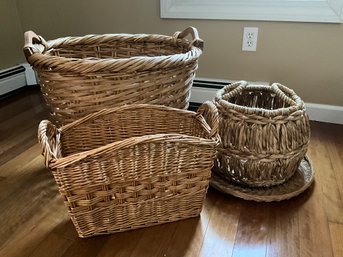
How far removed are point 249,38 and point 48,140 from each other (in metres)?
1.08

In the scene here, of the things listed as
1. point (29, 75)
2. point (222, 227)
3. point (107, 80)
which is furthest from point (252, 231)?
point (29, 75)

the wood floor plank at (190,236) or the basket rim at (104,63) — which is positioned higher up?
the basket rim at (104,63)

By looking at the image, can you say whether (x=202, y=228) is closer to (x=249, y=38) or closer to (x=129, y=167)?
(x=129, y=167)

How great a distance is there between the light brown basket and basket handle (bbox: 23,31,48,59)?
0.24 m

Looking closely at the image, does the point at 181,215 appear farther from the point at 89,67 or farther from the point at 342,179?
the point at 342,179

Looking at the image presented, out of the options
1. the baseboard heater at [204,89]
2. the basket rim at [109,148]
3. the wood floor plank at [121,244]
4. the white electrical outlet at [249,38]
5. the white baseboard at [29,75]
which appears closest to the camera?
the basket rim at [109,148]

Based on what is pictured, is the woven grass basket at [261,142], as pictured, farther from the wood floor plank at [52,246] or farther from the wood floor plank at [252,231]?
the wood floor plank at [52,246]

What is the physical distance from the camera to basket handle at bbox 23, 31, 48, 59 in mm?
877

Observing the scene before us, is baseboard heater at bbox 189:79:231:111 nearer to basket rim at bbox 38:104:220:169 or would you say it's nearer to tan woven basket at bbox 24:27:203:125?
tan woven basket at bbox 24:27:203:125

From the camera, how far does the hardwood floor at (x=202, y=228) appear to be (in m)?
0.79

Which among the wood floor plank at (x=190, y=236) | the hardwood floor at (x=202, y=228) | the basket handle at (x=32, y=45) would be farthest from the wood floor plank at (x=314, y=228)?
the basket handle at (x=32, y=45)

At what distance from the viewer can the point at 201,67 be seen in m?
1.62

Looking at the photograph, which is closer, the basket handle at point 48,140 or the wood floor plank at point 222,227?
the basket handle at point 48,140

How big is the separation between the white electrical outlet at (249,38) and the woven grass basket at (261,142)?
55cm
